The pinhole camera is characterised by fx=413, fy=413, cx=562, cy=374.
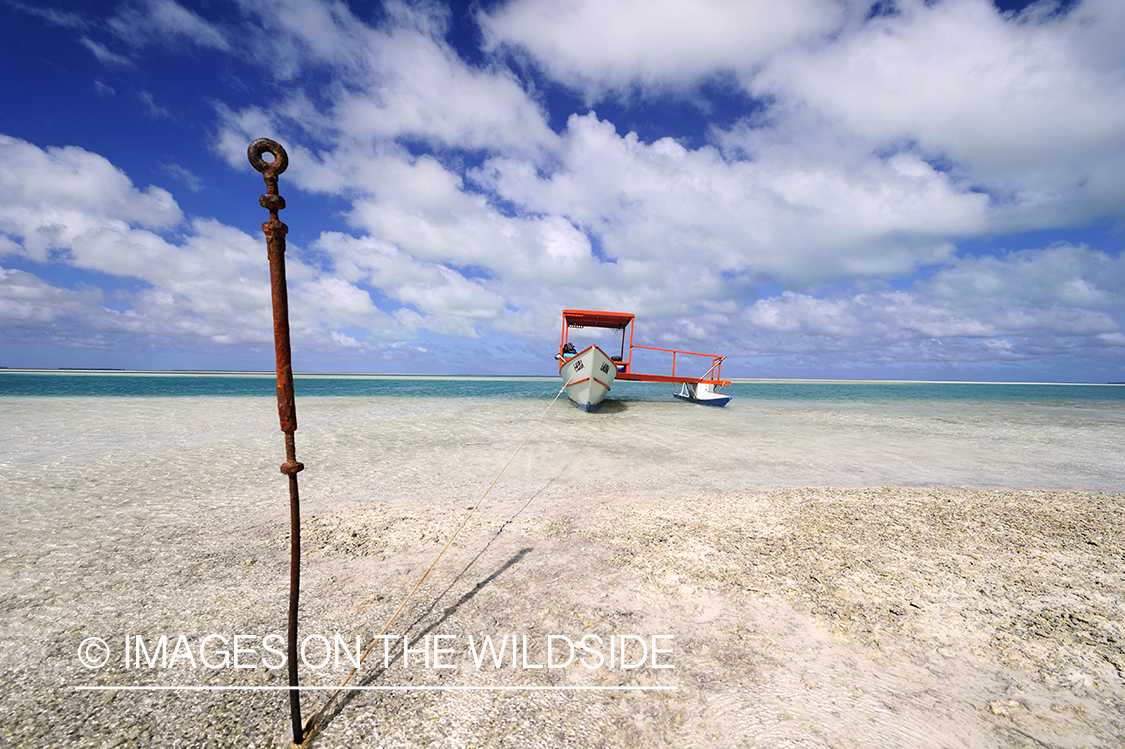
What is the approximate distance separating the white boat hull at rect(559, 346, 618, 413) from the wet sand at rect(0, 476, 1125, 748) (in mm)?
13893

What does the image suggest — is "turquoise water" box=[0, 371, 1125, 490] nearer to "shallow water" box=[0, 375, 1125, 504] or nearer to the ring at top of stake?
"shallow water" box=[0, 375, 1125, 504]

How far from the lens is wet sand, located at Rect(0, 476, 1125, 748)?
7.72 ft

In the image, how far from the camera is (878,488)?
7230 mm

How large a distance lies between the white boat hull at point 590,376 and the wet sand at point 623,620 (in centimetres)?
1389

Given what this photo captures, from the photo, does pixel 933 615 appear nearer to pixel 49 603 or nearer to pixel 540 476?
pixel 540 476

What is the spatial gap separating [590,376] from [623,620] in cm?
1640

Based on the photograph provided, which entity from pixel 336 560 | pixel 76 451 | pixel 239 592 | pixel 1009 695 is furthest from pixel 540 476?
pixel 76 451

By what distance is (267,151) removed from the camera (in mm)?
2043

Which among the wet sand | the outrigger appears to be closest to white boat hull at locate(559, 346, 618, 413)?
the outrigger

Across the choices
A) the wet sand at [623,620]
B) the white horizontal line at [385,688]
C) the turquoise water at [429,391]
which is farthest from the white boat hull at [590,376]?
the white horizontal line at [385,688]

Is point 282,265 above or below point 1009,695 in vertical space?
above

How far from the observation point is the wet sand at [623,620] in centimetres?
235

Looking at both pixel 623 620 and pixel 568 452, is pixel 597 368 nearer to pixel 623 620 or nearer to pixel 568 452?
pixel 568 452

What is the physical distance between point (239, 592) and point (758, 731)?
166 inches
